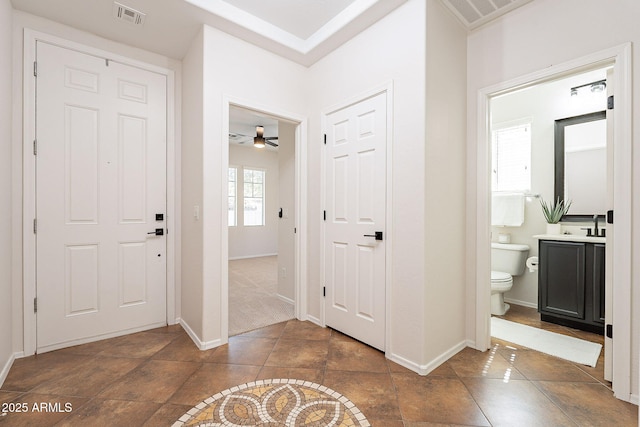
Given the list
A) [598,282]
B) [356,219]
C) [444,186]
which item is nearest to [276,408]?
[356,219]

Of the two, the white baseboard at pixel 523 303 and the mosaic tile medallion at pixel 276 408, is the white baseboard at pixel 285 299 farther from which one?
the white baseboard at pixel 523 303

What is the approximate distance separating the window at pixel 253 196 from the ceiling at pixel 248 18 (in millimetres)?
4717

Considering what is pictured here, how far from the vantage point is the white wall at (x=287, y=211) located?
367 cm

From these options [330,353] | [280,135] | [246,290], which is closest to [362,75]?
[280,135]

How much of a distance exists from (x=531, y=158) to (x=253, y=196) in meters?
5.95

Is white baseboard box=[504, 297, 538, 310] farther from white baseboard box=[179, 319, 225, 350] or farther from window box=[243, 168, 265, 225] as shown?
window box=[243, 168, 265, 225]

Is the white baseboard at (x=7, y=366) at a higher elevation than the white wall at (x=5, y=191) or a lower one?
lower

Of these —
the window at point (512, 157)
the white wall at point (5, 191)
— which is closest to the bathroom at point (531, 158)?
the window at point (512, 157)

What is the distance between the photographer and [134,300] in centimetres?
274

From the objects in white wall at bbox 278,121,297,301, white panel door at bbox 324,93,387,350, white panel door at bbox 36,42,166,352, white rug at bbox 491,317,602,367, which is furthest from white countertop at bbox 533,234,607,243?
white panel door at bbox 36,42,166,352

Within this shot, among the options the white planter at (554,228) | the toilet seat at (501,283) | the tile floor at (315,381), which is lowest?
the tile floor at (315,381)

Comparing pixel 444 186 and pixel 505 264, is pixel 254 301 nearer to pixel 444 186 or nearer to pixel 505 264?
pixel 444 186

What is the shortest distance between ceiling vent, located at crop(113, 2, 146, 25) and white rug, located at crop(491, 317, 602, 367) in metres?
4.07

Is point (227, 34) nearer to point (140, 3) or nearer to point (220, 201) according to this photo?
point (140, 3)
